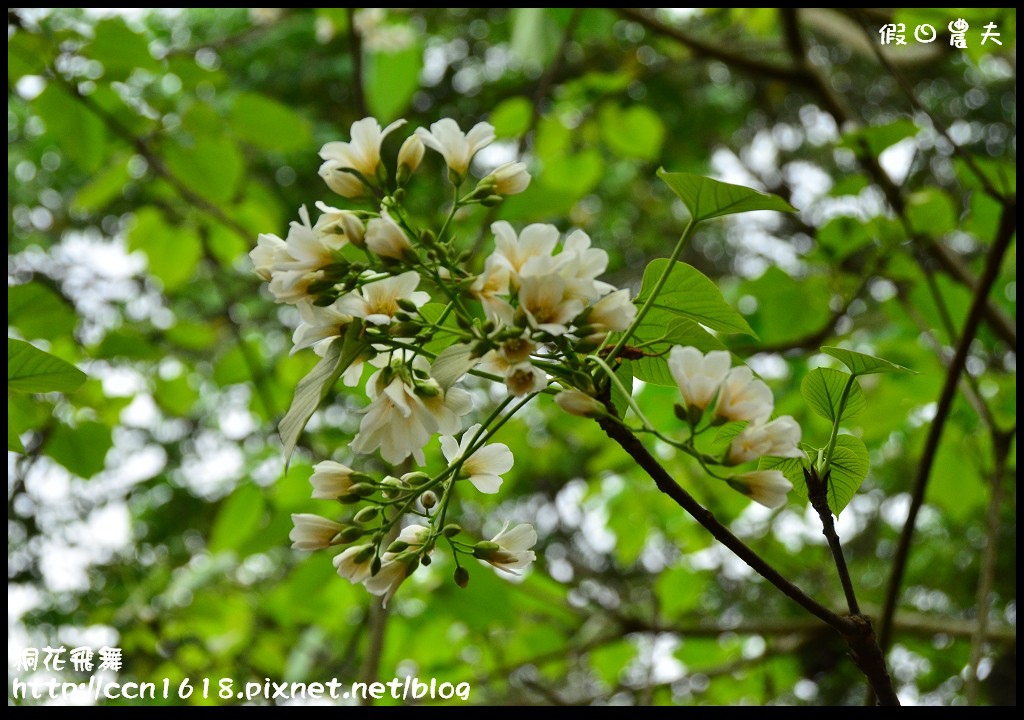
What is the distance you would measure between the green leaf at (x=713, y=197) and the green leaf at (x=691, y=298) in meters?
0.04

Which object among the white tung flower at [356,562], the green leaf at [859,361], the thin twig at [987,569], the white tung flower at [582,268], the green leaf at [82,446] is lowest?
the green leaf at [82,446]

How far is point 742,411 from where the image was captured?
491 millimetres

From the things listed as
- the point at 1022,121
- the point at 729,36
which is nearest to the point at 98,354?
Result: the point at 1022,121

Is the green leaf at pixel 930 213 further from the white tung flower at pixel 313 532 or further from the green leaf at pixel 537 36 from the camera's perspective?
the white tung flower at pixel 313 532

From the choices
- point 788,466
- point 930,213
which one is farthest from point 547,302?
point 930,213

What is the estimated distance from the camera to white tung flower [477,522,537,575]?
1.82ft

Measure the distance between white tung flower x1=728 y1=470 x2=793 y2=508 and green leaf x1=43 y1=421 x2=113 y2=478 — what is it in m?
1.14

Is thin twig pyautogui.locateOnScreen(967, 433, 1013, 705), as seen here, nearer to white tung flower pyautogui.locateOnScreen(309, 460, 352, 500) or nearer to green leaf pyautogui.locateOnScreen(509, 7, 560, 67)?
white tung flower pyautogui.locateOnScreen(309, 460, 352, 500)

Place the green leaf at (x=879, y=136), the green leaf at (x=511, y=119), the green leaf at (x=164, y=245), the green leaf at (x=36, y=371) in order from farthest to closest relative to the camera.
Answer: the green leaf at (x=511, y=119)
the green leaf at (x=164, y=245)
the green leaf at (x=879, y=136)
the green leaf at (x=36, y=371)

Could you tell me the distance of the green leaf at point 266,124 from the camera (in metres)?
1.72

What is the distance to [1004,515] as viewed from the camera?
2.97m

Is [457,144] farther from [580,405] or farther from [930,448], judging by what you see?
[930,448]

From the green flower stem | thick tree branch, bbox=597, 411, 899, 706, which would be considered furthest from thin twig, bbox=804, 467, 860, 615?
the green flower stem

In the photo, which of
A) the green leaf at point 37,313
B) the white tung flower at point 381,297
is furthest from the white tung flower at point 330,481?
the green leaf at point 37,313
